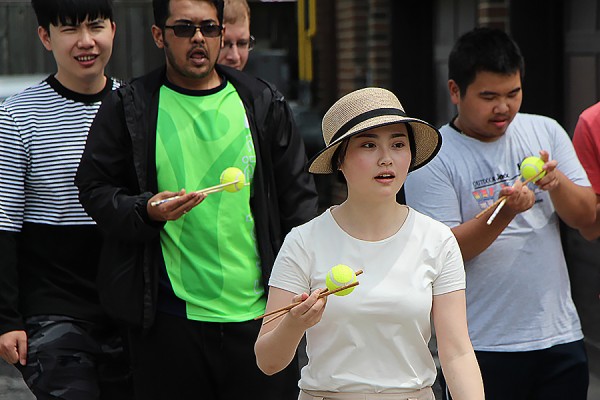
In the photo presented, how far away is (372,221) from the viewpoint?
3.27m

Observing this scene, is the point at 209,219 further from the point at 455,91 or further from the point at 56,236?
the point at 455,91

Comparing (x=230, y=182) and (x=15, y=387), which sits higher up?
(x=230, y=182)

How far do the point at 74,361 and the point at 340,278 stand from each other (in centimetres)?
178

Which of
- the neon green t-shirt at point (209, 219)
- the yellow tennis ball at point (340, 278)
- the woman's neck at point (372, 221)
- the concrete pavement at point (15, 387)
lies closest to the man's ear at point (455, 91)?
the neon green t-shirt at point (209, 219)

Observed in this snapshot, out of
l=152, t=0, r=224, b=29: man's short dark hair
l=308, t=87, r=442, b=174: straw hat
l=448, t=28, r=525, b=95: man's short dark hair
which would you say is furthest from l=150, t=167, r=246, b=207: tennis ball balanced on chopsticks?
l=448, t=28, r=525, b=95: man's short dark hair

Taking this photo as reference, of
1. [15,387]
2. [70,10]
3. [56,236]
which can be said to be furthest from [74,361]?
[15,387]

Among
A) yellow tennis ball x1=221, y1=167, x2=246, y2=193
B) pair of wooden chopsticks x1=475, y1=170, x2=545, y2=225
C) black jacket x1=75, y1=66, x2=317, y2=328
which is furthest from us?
black jacket x1=75, y1=66, x2=317, y2=328

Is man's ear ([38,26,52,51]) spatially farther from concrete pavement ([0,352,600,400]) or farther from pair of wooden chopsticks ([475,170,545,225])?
concrete pavement ([0,352,600,400])

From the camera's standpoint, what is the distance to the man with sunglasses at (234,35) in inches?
202

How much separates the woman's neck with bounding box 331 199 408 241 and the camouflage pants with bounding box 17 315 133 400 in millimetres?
1555

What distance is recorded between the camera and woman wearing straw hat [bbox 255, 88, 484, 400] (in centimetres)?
315

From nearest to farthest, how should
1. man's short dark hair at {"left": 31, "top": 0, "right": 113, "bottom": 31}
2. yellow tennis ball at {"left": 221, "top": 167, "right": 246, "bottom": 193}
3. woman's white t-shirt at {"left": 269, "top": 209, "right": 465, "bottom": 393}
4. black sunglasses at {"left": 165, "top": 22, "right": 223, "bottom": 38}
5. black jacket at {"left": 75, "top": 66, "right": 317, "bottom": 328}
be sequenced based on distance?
woman's white t-shirt at {"left": 269, "top": 209, "right": 465, "bottom": 393} < yellow tennis ball at {"left": 221, "top": 167, "right": 246, "bottom": 193} < black jacket at {"left": 75, "top": 66, "right": 317, "bottom": 328} < black sunglasses at {"left": 165, "top": 22, "right": 223, "bottom": 38} < man's short dark hair at {"left": 31, "top": 0, "right": 113, "bottom": 31}

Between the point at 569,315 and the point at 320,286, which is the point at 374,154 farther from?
the point at 569,315

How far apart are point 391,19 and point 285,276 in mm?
8124
